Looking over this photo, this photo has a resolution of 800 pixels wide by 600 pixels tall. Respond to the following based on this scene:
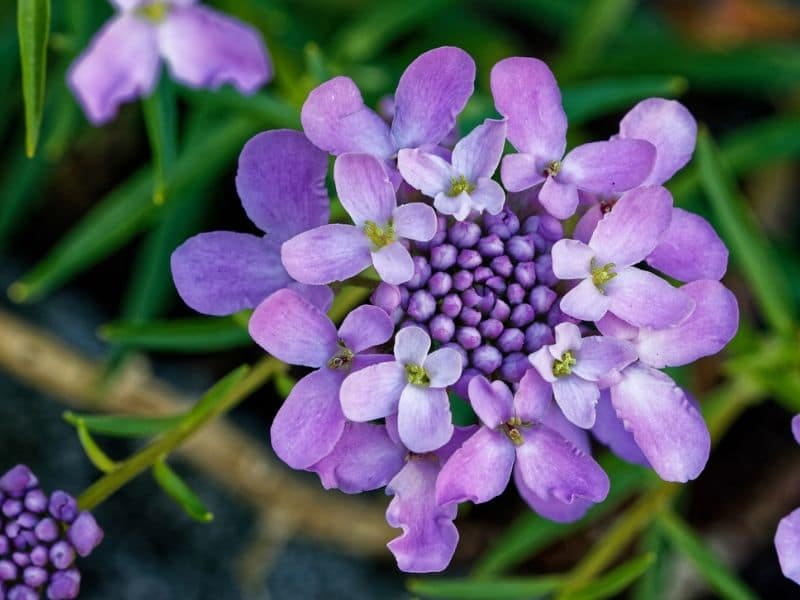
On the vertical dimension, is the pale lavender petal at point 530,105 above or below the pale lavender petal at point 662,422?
above

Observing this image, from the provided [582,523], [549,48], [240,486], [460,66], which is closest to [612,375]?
[460,66]

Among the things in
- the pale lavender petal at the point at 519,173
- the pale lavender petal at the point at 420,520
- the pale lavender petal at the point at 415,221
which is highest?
the pale lavender petal at the point at 519,173

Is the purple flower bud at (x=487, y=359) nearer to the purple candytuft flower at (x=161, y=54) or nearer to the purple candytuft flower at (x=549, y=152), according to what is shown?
the purple candytuft flower at (x=549, y=152)

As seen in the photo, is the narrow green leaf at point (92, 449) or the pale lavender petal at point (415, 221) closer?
the pale lavender petal at point (415, 221)

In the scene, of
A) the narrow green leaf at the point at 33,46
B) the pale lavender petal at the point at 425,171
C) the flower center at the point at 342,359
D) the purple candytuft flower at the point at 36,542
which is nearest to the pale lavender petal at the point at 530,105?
the pale lavender petal at the point at 425,171

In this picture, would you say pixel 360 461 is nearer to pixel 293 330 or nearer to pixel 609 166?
pixel 293 330

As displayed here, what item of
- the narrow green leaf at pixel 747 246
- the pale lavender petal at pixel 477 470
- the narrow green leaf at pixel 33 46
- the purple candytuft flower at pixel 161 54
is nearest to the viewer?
the pale lavender petal at pixel 477 470

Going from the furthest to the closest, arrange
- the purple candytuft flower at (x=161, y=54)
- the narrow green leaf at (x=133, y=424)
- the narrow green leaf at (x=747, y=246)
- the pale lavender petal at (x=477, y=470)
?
the narrow green leaf at (x=747, y=246) → the purple candytuft flower at (x=161, y=54) → the narrow green leaf at (x=133, y=424) → the pale lavender petal at (x=477, y=470)
